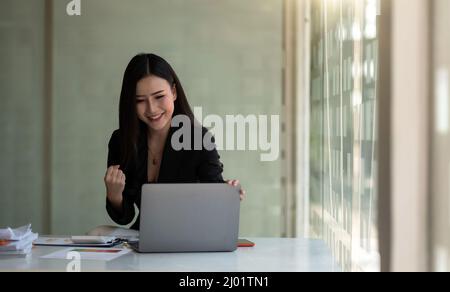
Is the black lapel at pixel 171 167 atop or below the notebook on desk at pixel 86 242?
atop

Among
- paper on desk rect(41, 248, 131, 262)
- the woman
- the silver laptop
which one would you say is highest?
the woman

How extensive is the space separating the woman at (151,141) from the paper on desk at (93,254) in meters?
1.20

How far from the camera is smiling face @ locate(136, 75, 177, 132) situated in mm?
4098

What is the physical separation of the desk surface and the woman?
4.20ft

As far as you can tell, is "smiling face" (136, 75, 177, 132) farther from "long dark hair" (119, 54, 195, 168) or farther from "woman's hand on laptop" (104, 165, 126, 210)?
"woman's hand on laptop" (104, 165, 126, 210)

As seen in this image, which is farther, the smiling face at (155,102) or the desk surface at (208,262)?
the smiling face at (155,102)

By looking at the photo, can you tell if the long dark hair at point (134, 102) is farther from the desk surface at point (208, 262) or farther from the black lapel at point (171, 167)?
the desk surface at point (208, 262)

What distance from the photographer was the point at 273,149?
5.15 m

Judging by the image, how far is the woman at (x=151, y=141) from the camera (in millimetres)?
3857

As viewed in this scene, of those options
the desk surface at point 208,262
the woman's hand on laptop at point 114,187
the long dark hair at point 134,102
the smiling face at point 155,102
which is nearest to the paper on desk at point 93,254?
the desk surface at point 208,262

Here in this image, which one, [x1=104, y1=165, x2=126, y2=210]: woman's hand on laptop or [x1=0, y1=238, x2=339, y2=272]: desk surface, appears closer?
A: [x1=0, y1=238, x2=339, y2=272]: desk surface

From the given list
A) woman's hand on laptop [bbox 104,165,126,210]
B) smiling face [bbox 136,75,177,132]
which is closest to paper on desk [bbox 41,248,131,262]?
woman's hand on laptop [bbox 104,165,126,210]

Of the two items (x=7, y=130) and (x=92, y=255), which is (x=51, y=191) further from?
(x=92, y=255)
